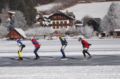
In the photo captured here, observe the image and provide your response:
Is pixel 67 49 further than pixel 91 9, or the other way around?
pixel 91 9

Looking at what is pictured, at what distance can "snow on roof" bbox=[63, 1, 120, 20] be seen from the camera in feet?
297

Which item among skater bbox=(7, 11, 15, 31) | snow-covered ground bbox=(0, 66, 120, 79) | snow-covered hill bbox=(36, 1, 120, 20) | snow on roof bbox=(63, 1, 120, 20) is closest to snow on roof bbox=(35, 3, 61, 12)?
snow-covered hill bbox=(36, 1, 120, 20)

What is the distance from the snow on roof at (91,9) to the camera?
297 ft

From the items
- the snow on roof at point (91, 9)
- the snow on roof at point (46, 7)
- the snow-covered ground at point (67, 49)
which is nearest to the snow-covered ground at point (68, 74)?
the snow-covered ground at point (67, 49)

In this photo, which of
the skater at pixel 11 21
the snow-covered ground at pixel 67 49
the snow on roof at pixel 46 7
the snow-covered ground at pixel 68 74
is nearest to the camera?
the snow-covered ground at pixel 68 74

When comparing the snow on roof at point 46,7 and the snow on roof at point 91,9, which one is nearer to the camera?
the snow on roof at point 91,9

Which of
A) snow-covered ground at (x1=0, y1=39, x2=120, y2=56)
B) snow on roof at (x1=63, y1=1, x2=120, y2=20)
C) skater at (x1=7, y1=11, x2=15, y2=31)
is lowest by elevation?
snow on roof at (x1=63, y1=1, x2=120, y2=20)

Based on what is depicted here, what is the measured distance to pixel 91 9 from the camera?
319 feet

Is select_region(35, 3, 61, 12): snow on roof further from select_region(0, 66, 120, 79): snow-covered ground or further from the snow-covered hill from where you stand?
select_region(0, 66, 120, 79): snow-covered ground

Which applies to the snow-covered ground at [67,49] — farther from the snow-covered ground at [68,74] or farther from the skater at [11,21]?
the skater at [11,21]

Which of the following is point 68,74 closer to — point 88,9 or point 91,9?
point 91,9

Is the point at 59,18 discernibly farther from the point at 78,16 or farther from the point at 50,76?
the point at 50,76

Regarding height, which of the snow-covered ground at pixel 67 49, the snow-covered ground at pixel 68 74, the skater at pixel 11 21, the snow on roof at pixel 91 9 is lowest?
the snow on roof at pixel 91 9

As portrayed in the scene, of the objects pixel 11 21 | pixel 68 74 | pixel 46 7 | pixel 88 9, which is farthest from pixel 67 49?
pixel 46 7
